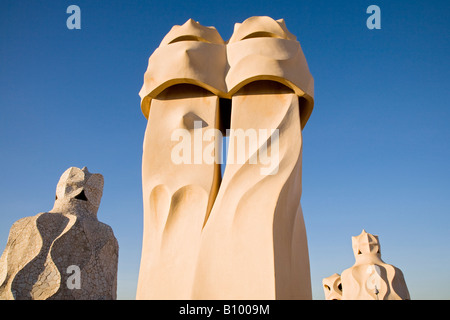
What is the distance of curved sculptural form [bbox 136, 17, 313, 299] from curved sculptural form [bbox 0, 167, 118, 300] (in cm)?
325

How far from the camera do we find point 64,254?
21.5 feet

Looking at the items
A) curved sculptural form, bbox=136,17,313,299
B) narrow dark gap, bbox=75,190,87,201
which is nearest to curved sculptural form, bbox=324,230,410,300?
curved sculptural form, bbox=136,17,313,299

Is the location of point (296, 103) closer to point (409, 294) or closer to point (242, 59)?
point (242, 59)

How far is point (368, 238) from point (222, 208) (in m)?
8.32

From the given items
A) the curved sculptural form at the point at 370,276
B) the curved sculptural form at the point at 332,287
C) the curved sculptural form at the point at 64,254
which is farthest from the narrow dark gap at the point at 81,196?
the curved sculptural form at the point at 332,287

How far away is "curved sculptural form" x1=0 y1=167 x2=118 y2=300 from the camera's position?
6.27 metres

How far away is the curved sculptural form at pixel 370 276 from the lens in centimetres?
1013

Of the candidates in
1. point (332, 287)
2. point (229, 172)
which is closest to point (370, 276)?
point (332, 287)

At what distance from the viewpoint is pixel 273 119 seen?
4.05m

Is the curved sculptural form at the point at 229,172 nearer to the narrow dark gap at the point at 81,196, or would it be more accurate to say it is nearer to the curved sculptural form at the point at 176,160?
the curved sculptural form at the point at 176,160

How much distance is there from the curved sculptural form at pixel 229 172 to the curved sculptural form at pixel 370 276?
270 inches

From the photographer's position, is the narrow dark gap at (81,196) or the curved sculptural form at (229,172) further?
the narrow dark gap at (81,196)

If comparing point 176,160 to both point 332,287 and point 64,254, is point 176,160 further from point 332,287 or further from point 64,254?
point 332,287
